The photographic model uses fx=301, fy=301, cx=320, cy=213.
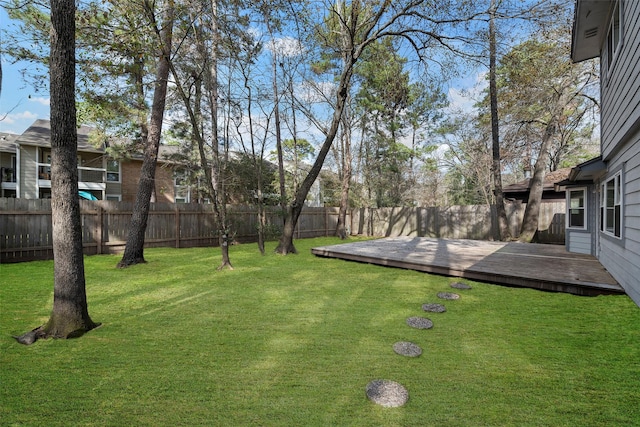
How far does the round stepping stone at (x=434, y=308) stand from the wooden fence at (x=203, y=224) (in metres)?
5.83

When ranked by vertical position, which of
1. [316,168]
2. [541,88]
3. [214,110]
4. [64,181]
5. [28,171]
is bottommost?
[64,181]

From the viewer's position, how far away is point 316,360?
2414 millimetres

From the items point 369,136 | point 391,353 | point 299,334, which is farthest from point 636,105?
point 369,136

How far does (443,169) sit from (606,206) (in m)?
16.4

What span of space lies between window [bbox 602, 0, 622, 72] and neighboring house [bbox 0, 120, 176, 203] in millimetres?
13541

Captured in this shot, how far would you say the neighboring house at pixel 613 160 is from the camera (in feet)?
12.0

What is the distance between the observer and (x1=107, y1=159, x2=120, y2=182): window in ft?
50.9

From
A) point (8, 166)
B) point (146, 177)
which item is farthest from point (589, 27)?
point (8, 166)

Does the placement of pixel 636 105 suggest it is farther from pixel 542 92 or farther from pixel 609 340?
pixel 542 92

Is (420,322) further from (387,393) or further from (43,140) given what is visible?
(43,140)

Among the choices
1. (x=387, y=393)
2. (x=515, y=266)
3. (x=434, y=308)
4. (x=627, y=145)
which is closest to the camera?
(x=387, y=393)

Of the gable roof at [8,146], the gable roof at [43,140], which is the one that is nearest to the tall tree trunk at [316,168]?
the gable roof at [43,140]

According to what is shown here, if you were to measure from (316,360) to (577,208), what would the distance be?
8.04 metres

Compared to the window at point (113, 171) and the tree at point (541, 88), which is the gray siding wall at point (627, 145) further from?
the window at point (113, 171)
